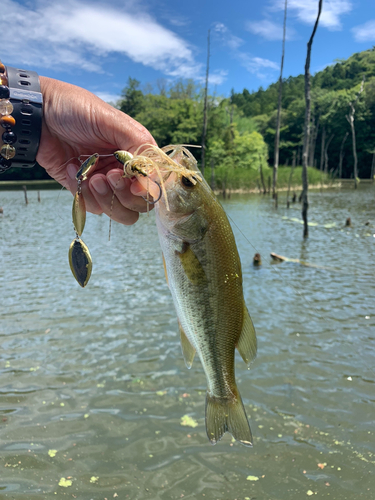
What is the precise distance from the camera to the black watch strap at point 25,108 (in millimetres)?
2154

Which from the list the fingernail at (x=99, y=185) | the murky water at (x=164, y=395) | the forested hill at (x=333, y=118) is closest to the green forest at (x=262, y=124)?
the forested hill at (x=333, y=118)

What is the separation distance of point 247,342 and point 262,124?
3876 inches

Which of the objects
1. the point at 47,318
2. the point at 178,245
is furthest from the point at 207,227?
the point at 47,318

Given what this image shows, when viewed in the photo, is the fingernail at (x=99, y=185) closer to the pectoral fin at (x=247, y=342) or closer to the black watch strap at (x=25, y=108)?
the black watch strap at (x=25, y=108)

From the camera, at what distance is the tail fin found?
1826 millimetres

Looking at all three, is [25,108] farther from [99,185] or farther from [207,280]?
[207,280]

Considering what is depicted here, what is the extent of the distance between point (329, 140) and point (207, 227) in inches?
3332

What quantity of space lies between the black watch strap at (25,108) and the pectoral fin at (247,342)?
1819mm

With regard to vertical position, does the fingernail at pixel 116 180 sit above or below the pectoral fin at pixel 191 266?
above

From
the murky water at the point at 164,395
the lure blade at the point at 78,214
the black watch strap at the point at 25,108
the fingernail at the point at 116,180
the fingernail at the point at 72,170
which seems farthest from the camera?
the murky water at the point at 164,395

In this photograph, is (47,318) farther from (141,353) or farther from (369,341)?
(369,341)

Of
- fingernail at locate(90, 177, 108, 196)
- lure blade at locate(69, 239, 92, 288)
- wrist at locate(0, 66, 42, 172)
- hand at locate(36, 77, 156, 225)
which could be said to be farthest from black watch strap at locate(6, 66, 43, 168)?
lure blade at locate(69, 239, 92, 288)

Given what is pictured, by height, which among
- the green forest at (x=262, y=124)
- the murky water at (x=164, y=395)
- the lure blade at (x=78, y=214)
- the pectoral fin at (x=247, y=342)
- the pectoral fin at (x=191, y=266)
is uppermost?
the green forest at (x=262, y=124)

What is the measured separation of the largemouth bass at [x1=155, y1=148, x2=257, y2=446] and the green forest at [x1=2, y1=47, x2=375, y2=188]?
3939 centimetres
